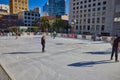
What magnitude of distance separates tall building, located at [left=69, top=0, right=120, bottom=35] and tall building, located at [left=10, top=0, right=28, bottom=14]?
1958 inches

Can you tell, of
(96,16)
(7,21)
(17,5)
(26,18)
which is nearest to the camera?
(96,16)

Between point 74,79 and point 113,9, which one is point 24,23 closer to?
point 113,9

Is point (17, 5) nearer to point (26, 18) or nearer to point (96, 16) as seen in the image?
point (26, 18)

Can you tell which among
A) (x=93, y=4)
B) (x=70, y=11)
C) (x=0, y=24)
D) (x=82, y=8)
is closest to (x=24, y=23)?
(x=0, y=24)

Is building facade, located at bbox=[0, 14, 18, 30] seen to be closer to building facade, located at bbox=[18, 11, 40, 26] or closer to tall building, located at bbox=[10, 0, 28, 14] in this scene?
building facade, located at bbox=[18, 11, 40, 26]

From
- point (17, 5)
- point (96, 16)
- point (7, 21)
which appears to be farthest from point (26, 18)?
point (96, 16)

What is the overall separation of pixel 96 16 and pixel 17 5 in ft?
235

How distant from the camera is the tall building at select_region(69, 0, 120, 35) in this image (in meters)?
63.0

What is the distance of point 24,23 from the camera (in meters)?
93.8

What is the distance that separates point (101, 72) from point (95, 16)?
7157 cm

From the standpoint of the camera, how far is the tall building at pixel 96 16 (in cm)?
6303

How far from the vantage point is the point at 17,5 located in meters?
119

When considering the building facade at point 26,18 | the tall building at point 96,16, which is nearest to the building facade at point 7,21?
the building facade at point 26,18

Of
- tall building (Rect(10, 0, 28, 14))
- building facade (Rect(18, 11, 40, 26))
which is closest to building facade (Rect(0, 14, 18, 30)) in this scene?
building facade (Rect(18, 11, 40, 26))
